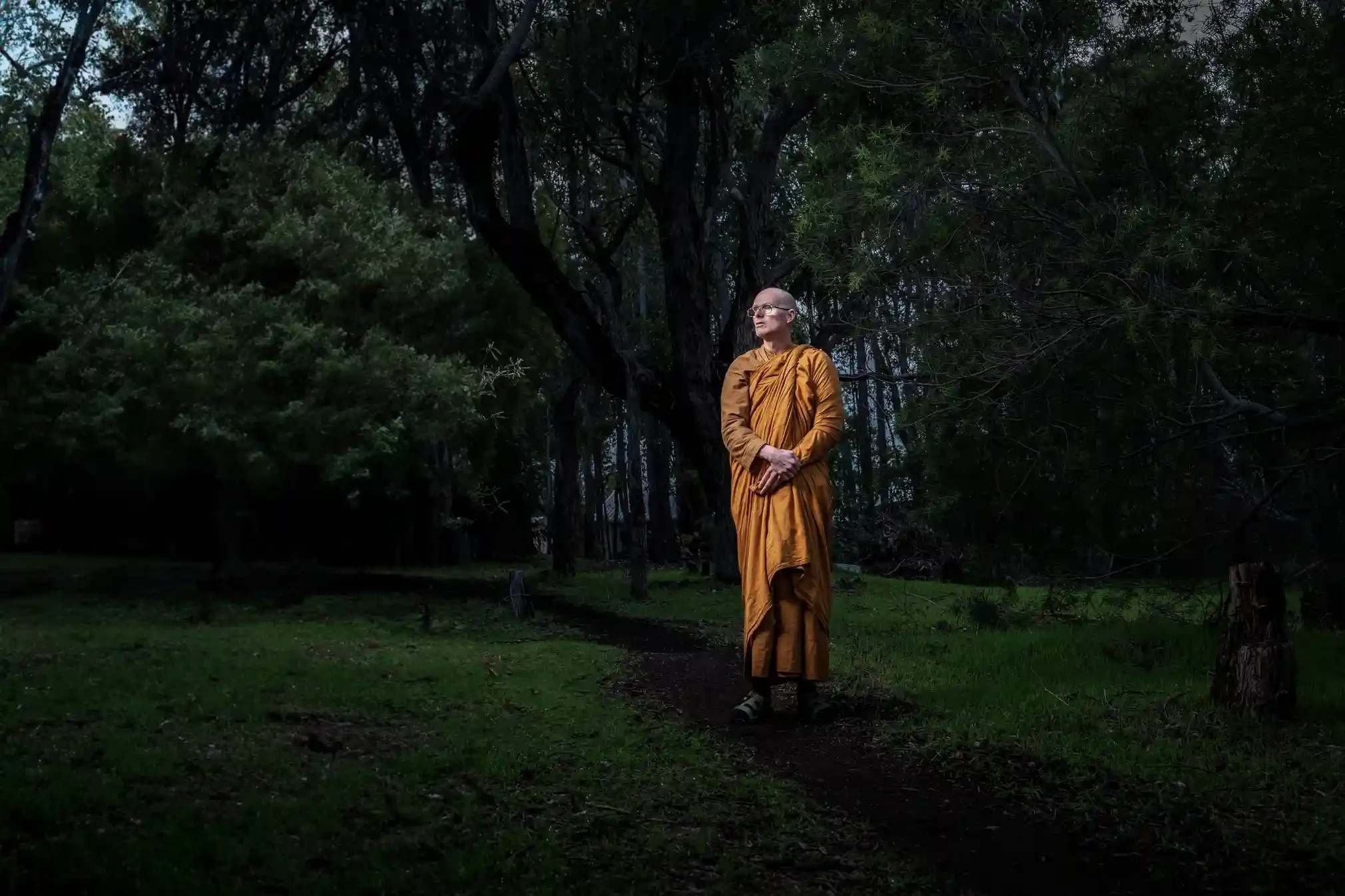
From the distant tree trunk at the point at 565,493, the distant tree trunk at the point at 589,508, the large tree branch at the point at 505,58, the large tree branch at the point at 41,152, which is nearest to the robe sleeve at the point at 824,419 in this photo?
the large tree branch at the point at 41,152

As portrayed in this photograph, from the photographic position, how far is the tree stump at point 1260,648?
24.3 ft

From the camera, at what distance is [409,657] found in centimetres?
1170

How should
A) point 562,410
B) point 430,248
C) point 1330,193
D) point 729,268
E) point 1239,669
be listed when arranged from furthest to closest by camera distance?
point 729,268 → point 562,410 → point 430,248 → point 1330,193 → point 1239,669

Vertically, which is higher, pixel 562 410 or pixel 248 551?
pixel 562 410

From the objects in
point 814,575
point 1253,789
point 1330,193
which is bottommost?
point 1253,789

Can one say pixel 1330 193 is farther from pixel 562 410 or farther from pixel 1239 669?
pixel 562 410

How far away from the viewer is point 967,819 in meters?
5.79

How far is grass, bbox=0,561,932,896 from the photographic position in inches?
182

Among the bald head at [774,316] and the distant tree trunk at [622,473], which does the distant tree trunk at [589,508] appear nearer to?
the distant tree trunk at [622,473]

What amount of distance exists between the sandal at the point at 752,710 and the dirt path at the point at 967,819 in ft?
0.31

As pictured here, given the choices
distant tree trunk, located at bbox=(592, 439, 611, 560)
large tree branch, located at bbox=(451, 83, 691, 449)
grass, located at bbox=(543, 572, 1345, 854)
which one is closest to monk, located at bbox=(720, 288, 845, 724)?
grass, located at bbox=(543, 572, 1345, 854)

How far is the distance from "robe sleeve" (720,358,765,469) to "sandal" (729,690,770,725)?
1535 mm

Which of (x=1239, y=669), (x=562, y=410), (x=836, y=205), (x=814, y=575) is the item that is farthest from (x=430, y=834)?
(x=562, y=410)

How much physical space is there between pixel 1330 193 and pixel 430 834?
7037 mm
